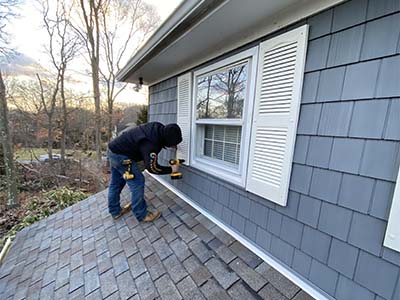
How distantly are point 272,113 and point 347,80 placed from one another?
0.48 m

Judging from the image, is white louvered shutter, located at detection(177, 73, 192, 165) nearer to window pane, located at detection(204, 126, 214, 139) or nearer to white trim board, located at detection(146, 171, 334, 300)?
window pane, located at detection(204, 126, 214, 139)

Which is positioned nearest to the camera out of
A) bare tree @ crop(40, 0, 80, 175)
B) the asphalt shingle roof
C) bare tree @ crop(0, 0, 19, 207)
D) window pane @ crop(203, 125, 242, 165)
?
the asphalt shingle roof

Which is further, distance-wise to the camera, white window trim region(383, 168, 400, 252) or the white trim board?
the white trim board

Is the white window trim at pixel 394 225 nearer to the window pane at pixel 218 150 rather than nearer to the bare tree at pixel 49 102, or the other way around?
the window pane at pixel 218 150

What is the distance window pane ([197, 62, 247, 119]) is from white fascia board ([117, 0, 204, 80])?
60 centimetres

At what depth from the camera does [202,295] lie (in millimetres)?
1422

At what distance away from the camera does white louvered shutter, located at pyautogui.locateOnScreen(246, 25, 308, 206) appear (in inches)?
53.0

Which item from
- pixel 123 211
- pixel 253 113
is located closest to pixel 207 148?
pixel 253 113

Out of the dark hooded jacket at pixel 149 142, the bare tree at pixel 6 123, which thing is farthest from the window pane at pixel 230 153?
the bare tree at pixel 6 123

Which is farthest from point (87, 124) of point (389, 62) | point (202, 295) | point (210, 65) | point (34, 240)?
point (389, 62)

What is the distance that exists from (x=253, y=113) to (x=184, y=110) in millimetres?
1207

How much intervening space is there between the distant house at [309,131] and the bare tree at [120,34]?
10.1 metres

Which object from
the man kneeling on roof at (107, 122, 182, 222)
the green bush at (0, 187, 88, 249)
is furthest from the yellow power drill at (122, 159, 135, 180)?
the green bush at (0, 187, 88, 249)

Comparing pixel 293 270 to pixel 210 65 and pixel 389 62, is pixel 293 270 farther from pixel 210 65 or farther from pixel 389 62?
pixel 210 65
